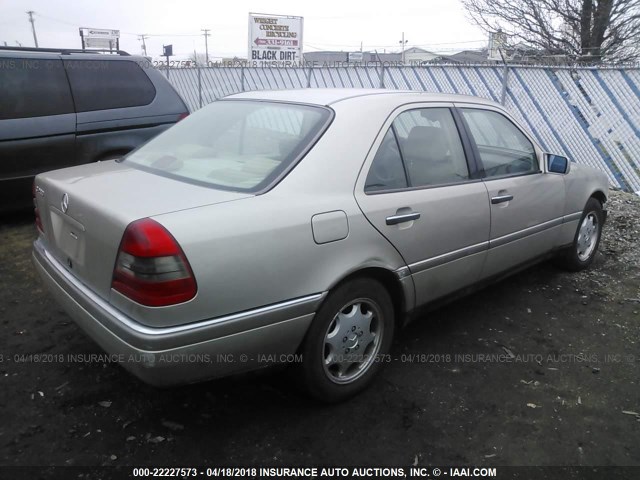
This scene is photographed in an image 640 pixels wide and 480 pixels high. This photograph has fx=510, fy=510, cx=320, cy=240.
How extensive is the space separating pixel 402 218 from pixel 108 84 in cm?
451

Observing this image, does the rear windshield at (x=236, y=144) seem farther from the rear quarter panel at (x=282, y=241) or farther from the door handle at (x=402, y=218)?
the door handle at (x=402, y=218)

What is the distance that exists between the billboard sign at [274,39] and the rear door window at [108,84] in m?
13.1

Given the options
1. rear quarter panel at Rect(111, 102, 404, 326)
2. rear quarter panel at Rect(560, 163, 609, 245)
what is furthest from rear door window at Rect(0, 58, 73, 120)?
rear quarter panel at Rect(560, 163, 609, 245)

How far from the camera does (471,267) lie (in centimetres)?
334

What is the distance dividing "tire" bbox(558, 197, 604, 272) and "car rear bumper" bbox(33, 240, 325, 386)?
3081 millimetres

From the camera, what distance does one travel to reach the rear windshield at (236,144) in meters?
2.57

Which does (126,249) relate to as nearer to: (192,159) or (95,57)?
(192,159)

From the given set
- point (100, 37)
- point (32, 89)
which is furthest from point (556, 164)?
point (100, 37)

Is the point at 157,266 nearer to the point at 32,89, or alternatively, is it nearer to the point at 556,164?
the point at 556,164

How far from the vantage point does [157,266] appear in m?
2.04

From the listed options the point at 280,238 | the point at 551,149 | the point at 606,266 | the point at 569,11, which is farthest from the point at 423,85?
the point at 280,238

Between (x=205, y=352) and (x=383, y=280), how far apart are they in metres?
1.12

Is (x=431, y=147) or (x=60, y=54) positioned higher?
(x=60, y=54)

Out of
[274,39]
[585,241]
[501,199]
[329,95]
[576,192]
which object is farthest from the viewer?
[274,39]
